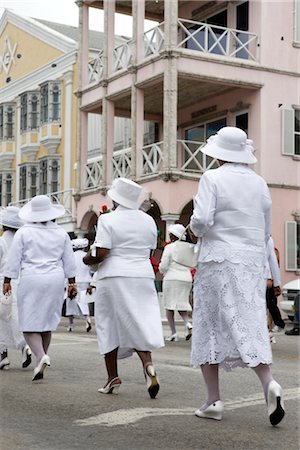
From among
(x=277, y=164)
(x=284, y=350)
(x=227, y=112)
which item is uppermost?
(x=227, y=112)

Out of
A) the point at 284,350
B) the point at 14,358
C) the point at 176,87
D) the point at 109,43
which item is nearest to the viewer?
the point at 14,358

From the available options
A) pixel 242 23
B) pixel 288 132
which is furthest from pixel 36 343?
pixel 242 23

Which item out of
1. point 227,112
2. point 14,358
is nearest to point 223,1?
point 227,112

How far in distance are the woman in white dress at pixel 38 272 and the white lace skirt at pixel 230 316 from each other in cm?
296

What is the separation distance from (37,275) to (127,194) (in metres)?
1.72

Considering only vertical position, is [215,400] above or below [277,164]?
below

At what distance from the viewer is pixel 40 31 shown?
40156 mm

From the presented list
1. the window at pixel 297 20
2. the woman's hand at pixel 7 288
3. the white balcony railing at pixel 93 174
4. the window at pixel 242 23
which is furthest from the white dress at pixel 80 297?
the window at pixel 297 20

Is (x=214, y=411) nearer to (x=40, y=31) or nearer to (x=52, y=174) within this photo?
(x=52, y=174)

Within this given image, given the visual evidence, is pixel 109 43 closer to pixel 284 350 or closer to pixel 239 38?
pixel 239 38

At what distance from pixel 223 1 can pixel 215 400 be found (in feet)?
76.7

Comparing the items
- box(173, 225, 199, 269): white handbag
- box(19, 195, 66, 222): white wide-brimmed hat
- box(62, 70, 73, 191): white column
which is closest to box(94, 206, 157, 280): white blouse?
box(173, 225, 199, 269): white handbag

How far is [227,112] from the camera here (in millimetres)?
27719

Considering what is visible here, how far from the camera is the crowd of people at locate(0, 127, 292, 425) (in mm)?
6207
